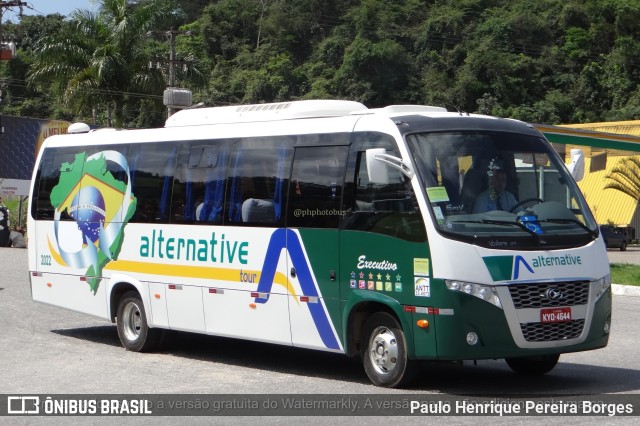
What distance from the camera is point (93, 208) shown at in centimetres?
1402

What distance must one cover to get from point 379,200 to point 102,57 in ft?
112

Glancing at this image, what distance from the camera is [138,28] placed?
4234 centimetres

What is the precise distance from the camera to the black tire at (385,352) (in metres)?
9.66

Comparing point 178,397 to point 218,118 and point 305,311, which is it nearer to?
point 305,311

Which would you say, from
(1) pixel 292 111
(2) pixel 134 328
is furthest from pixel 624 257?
(1) pixel 292 111

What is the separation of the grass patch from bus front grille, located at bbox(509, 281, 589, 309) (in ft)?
42.9

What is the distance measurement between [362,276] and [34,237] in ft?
22.8

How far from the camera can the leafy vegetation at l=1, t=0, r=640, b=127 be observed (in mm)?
72125

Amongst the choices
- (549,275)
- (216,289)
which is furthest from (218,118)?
(549,275)

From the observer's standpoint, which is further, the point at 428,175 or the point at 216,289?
the point at 216,289

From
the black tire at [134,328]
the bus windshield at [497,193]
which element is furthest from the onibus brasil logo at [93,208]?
the bus windshield at [497,193]

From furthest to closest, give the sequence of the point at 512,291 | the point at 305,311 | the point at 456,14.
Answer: the point at 456,14 < the point at 305,311 < the point at 512,291

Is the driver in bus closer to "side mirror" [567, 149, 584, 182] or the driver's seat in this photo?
the driver's seat

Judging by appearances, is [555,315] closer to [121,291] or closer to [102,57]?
[121,291]
